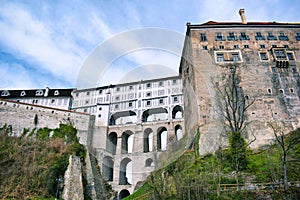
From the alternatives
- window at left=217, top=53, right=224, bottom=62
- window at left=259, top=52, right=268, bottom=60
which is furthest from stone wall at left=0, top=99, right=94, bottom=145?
window at left=259, top=52, right=268, bottom=60

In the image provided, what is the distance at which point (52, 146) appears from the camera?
88.9ft

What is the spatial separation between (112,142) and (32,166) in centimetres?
1809

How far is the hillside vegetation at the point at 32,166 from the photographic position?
67.5 ft

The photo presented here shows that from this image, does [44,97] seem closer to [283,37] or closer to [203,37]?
[203,37]

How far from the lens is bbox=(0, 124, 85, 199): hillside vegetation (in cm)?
2056

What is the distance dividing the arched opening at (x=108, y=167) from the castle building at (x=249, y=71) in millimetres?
14397

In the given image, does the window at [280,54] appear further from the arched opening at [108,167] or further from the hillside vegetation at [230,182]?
the arched opening at [108,167]

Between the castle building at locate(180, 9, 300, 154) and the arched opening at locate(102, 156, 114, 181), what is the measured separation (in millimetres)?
14397

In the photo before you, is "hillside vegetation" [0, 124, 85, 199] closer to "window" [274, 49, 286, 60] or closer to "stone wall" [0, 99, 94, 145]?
"stone wall" [0, 99, 94, 145]

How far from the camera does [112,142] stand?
Result: 40250 mm

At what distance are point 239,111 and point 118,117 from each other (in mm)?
23063

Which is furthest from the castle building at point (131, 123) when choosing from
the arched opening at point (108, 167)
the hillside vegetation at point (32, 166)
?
the hillside vegetation at point (32, 166)

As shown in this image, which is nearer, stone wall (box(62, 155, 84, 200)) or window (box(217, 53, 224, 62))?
stone wall (box(62, 155, 84, 200))

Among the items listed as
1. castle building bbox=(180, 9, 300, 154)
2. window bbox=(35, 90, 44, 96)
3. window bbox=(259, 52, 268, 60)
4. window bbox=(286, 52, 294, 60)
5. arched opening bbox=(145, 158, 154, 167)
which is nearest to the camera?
castle building bbox=(180, 9, 300, 154)
